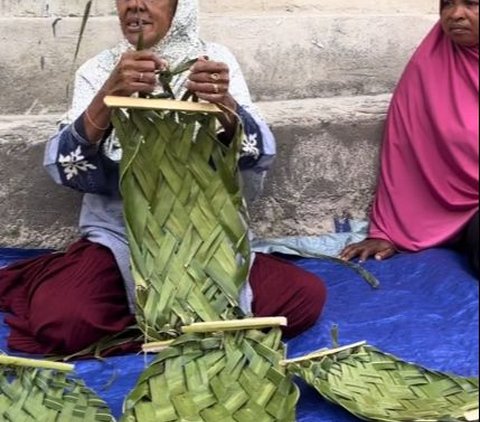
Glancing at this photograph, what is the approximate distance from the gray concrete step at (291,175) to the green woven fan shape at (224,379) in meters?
1.05

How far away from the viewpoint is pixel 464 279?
253 centimetres

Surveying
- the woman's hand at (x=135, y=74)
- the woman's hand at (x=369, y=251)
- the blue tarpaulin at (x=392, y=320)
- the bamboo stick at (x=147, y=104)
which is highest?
the woman's hand at (x=135, y=74)

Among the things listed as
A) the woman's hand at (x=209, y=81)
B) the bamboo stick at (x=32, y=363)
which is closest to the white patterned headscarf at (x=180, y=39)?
the woman's hand at (x=209, y=81)

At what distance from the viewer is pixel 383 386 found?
1.94m

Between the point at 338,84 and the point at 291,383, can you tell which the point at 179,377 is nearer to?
the point at 291,383

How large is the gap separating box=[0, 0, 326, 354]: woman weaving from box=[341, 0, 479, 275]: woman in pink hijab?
0.61 metres

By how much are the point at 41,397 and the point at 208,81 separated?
0.64m

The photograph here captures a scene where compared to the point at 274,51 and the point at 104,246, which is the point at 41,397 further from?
the point at 274,51

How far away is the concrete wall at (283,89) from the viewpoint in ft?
8.79

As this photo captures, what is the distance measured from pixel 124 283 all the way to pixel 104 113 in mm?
447

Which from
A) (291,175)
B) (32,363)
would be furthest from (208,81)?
(291,175)

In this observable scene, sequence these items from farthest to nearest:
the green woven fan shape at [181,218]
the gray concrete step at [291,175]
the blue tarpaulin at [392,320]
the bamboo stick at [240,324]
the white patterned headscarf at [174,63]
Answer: the gray concrete step at [291,175]
the white patterned headscarf at [174,63]
the blue tarpaulin at [392,320]
the green woven fan shape at [181,218]
the bamboo stick at [240,324]

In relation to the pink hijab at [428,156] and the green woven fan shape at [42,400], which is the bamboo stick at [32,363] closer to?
the green woven fan shape at [42,400]

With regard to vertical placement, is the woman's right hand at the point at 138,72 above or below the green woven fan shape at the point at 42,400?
above
